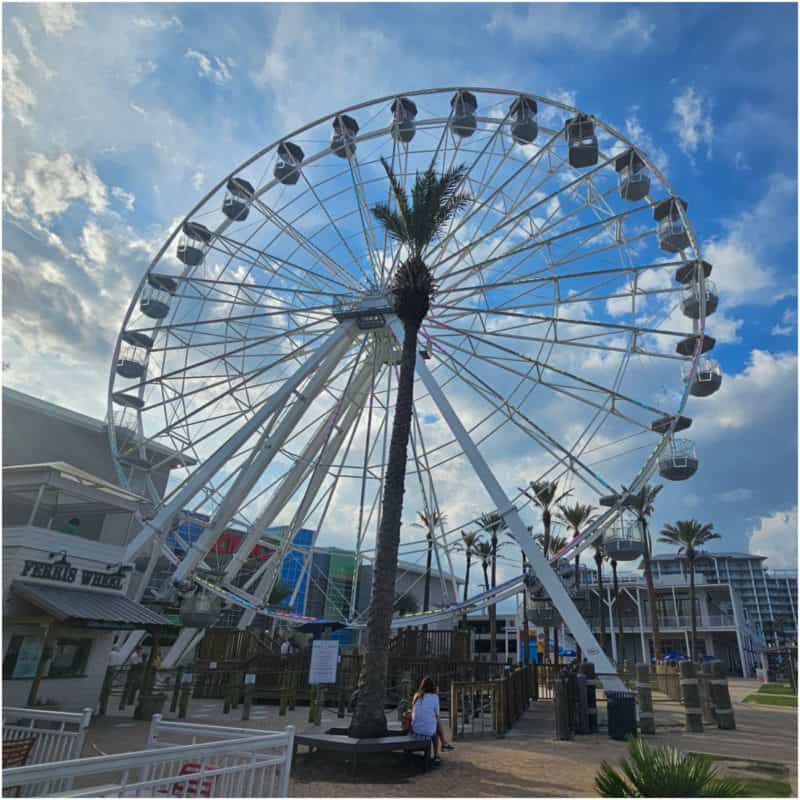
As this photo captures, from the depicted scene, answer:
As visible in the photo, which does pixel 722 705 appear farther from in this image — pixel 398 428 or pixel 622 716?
pixel 398 428

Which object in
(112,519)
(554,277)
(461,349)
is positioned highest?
(554,277)

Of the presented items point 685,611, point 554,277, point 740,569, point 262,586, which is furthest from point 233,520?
point 740,569

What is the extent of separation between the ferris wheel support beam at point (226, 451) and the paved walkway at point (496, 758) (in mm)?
4946

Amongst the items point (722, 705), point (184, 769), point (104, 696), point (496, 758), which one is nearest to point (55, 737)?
point (184, 769)

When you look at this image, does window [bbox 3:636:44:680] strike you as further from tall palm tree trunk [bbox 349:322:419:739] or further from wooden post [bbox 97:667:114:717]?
tall palm tree trunk [bbox 349:322:419:739]

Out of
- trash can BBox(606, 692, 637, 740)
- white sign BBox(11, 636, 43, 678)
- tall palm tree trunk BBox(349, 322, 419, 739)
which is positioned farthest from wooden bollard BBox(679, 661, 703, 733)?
white sign BBox(11, 636, 43, 678)

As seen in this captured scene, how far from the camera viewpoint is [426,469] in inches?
854

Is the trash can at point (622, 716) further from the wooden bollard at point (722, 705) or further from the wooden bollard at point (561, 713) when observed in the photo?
the wooden bollard at point (722, 705)

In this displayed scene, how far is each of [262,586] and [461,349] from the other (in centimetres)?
1065

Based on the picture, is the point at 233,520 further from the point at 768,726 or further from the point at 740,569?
the point at 740,569

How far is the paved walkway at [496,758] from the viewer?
779cm

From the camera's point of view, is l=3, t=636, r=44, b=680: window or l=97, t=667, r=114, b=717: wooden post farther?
l=97, t=667, r=114, b=717: wooden post

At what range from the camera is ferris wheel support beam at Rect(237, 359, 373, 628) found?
2181 centimetres

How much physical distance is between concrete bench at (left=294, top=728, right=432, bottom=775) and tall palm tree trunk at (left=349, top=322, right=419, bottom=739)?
35 cm
